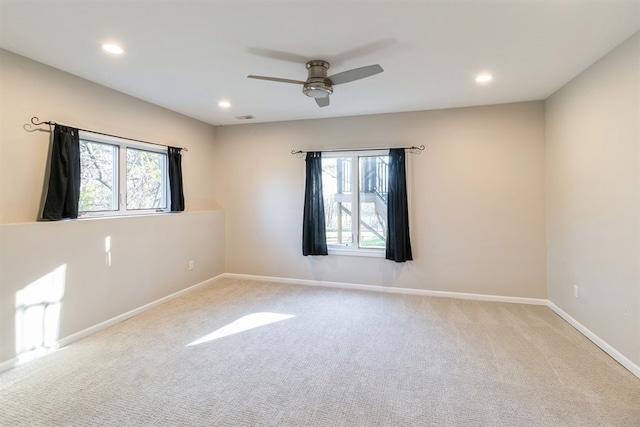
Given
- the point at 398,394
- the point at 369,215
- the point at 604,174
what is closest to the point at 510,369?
the point at 398,394

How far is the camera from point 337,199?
4.61 metres

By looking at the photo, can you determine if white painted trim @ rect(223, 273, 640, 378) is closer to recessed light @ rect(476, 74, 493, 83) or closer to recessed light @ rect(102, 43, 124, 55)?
recessed light @ rect(476, 74, 493, 83)

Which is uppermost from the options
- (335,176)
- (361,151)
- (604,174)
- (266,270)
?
(361,151)

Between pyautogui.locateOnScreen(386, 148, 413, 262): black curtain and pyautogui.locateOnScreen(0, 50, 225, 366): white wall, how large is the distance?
9.38 ft

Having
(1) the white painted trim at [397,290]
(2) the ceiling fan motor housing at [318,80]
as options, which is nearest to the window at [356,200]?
(1) the white painted trim at [397,290]

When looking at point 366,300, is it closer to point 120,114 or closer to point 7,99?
point 120,114

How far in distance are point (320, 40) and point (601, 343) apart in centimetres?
351

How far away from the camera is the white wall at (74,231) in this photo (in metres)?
2.45

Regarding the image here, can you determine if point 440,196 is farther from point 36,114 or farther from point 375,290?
point 36,114

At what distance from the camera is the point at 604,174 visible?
2.61 metres

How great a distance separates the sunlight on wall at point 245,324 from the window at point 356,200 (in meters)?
1.56

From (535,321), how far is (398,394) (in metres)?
2.18

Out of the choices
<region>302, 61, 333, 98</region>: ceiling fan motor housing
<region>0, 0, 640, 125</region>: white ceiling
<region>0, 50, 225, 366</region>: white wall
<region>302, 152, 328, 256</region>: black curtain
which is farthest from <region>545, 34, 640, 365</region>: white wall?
<region>0, 50, 225, 366</region>: white wall

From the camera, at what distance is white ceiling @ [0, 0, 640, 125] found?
193cm
